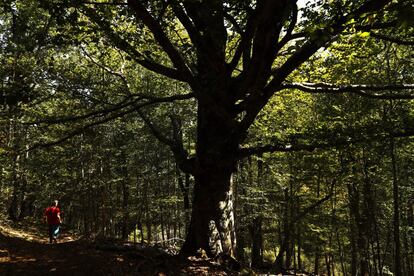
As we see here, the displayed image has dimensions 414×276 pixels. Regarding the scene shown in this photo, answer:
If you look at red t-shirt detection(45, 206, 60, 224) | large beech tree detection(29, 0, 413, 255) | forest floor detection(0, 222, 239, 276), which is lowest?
forest floor detection(0, 222, 239, 276)

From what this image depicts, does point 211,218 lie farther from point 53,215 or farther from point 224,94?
point 53,215

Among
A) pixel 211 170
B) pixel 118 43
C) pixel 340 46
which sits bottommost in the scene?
pixel 211 170

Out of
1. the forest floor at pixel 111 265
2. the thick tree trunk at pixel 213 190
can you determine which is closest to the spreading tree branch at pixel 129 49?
the thick tree trunk at pixel 213 190

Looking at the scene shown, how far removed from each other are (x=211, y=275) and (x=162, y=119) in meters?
19.3

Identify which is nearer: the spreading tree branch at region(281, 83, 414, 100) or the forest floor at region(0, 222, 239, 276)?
the forest floor at region(0, 222, 239, 276)

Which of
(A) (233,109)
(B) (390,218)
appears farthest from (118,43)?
(B) (390,218)

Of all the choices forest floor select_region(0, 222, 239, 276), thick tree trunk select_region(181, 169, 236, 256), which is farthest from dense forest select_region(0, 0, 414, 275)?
forest floor select_region(0, 222, 239, 276)

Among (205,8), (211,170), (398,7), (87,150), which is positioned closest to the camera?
(398,7)

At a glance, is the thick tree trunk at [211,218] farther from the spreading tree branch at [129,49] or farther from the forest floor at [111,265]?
the spreading tree branch at [129,49]

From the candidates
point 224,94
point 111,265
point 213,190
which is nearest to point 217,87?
point 224,94

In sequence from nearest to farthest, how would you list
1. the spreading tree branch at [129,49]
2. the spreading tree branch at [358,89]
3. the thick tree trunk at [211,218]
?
the spreading tree branch at [129,49] < the spreading tree branch at [358,89] < the thick tree trunk at [211,218]

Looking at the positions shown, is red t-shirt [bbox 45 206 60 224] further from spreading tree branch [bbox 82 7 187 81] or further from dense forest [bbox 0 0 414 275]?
spreading tree branch [bbox 82 7 187 81]

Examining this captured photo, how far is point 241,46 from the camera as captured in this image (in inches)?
276

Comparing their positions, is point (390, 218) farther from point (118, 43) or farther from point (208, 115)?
point (118, 43)
